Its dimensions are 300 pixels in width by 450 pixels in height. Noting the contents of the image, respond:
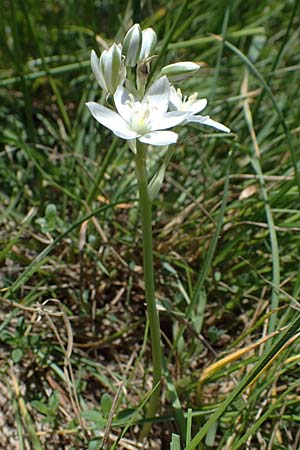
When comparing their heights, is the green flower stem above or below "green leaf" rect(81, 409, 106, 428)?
above

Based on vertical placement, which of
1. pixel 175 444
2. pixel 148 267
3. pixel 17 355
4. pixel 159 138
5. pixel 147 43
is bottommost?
pixel 175 444

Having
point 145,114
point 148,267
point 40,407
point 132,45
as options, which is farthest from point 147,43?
point 40,407

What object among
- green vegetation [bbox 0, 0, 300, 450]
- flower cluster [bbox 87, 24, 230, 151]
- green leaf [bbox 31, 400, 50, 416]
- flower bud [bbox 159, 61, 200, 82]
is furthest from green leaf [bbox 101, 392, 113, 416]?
flower bud [bbox 159, 61, 200, 82]

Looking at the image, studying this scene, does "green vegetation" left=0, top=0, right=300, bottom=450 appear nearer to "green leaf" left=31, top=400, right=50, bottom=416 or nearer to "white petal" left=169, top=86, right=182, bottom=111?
"green leaf" left=31, top=400, right=50, bottom=416

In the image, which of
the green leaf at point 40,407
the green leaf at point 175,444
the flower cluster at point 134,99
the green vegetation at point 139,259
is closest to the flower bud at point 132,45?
the flower cluster at point 134,99

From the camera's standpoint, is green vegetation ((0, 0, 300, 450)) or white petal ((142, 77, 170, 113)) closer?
white petal ((142, 77, 170, 113))

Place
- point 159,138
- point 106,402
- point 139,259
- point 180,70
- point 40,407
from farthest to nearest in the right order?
point 139,259, point 40,407, point 106,402, point 180,70, point 159,138

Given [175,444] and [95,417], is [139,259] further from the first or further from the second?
[175,444]

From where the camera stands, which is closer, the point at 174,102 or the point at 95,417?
the point at 174,102
